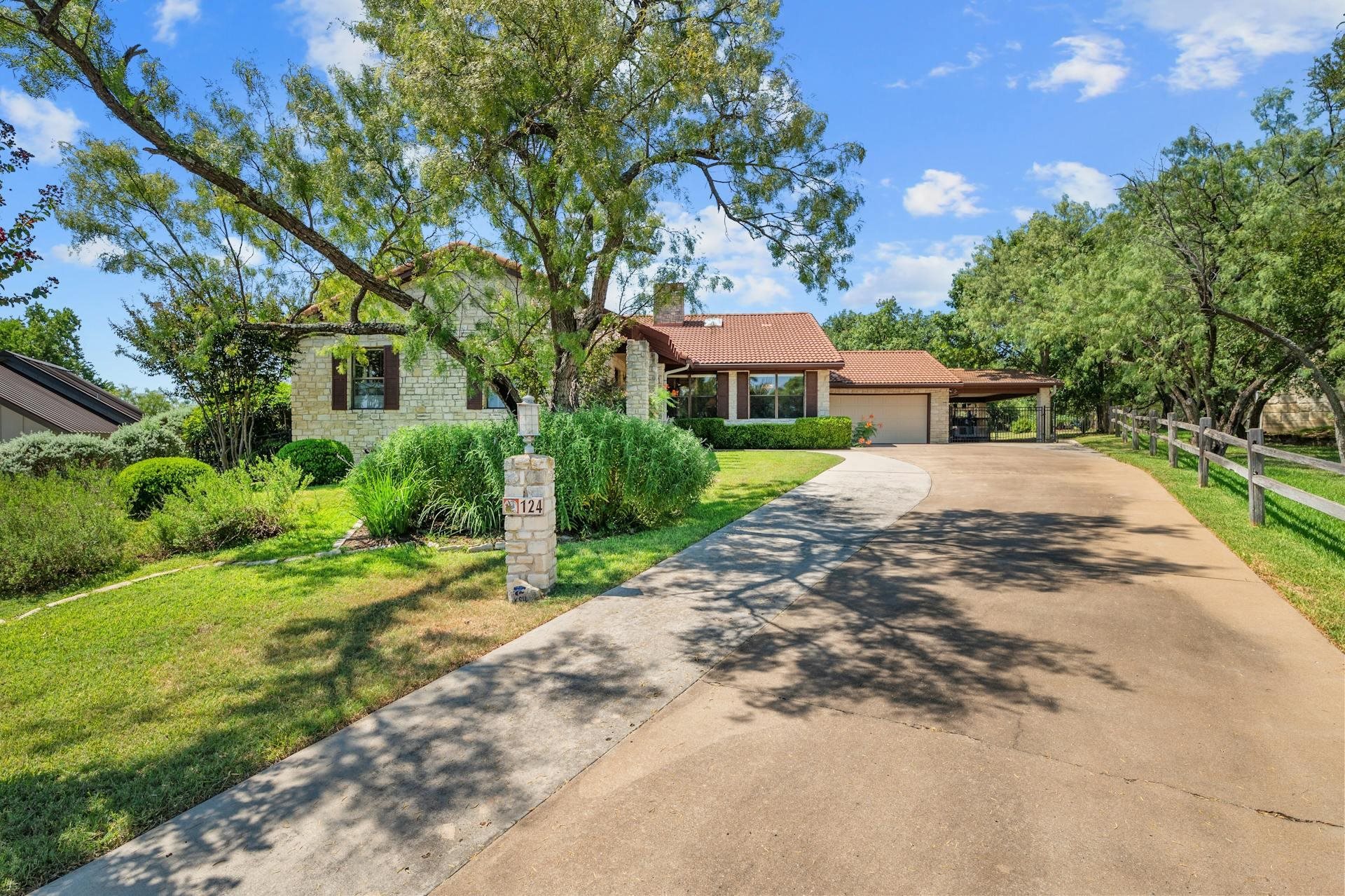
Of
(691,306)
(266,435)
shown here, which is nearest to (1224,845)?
(691,306)

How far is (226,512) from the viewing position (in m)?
8.55

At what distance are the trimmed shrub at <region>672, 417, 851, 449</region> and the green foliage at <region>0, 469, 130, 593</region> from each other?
16.6m

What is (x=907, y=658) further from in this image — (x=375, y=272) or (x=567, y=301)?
(x=375, y=272)

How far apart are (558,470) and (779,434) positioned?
15.3 metres

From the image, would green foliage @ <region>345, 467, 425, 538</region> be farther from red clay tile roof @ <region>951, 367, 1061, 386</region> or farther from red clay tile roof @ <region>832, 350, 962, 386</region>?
red clay tile roof @ <region>951, 367, 1061, 386</region>

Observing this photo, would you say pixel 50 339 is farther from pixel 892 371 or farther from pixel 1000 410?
pixel 1000 410

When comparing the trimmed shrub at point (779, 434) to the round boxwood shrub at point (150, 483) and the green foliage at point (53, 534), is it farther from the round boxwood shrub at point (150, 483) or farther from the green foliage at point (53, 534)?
the green foliage at point (53, 534)

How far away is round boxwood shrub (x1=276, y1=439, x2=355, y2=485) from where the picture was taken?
48.9ft

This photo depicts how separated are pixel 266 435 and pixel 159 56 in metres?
10.6

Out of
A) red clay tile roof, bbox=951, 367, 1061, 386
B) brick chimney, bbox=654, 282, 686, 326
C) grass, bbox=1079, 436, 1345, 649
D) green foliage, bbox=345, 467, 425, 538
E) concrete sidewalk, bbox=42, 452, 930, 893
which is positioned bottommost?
concrete sidewalk, bbox=42, 452, 930, 893

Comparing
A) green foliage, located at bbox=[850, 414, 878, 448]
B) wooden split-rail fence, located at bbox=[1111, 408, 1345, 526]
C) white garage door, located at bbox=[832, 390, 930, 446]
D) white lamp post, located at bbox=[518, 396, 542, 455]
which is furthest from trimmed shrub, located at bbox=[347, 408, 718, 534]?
white garage door, located at bbox=[832, 390, 930, 446]

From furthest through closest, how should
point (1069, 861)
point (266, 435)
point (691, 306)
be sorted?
point (266, 435), point (691, 306), point (1069, 861)

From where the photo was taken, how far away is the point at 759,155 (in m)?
11.3

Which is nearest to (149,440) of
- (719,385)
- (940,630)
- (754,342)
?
(940,630)
